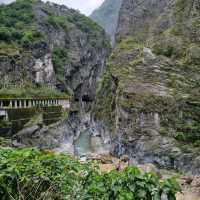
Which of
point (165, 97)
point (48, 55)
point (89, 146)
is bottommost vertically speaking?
point (89, 146)

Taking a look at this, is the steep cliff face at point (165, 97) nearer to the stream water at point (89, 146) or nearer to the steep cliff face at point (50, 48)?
the stream water at point (89, 146)

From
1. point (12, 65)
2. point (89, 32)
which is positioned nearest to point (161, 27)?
point (12, 65)

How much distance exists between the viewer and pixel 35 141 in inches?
2060

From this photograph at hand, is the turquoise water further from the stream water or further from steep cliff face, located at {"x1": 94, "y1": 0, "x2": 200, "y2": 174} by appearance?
steep cliff face, located at {"x1": 94, "y1": 0, "x2": 200, "y2": 174}

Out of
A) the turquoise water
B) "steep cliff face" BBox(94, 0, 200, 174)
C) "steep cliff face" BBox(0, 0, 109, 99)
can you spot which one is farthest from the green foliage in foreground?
"steep cliff face" BBox(0, 0, 109, 99)

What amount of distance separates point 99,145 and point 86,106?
50559mm

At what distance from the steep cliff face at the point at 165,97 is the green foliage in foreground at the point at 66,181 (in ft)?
85.9

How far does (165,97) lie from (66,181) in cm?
3100

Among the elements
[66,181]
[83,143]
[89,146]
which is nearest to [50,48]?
[83,143]

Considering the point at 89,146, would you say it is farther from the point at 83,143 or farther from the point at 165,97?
the point at 165,97

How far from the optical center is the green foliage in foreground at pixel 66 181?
7609 millimetres

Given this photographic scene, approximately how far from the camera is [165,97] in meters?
38.7

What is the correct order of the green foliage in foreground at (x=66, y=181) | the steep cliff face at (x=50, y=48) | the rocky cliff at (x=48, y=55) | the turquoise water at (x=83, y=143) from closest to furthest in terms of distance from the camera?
1. the green foliage in foreground at (x=66, y=181)
2. the rocky cliff at (x=48, y=55)
3. the turquoise water at (x=83, y=143)
4. the steep cliff face at (x=50, y=48)

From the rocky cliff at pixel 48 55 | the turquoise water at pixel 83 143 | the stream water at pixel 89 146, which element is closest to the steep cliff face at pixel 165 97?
the stream water at pixel 89 146
